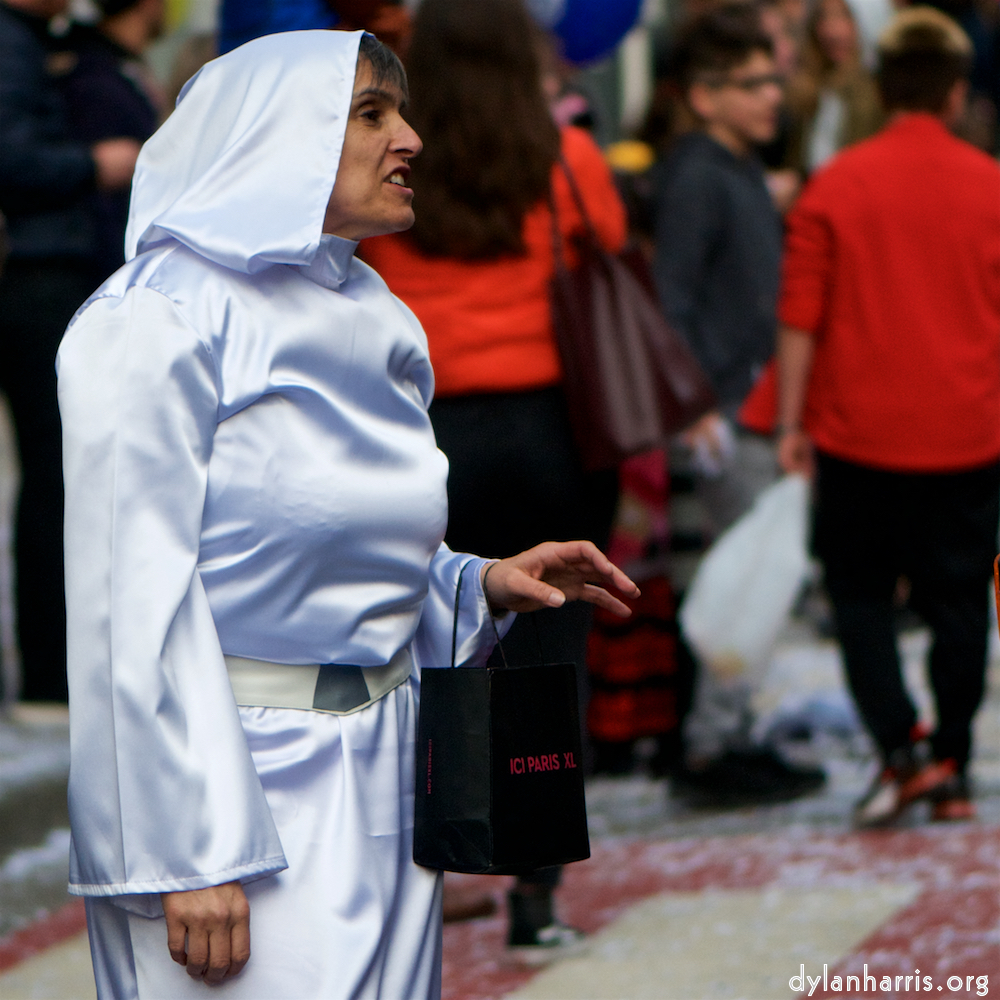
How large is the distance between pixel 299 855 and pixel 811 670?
4.75 meters

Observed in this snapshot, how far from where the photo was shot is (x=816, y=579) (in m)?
7.61

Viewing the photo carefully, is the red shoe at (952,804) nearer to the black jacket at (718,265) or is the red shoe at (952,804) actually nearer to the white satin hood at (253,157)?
the black jacket at (718,265)

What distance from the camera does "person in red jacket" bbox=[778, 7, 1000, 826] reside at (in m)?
4.59

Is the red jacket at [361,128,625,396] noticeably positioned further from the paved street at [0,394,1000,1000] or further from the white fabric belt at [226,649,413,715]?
the white fabric belt at [226,649,413,715]

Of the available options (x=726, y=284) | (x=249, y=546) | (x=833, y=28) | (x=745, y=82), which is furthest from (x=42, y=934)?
(x=833, y=28)

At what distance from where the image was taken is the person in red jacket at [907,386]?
4.59 meters

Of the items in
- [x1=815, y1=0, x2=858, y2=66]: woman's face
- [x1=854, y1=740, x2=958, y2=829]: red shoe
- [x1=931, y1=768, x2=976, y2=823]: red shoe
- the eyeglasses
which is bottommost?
[x1=931, y1=768, x2=976, y2=823]: red shoe

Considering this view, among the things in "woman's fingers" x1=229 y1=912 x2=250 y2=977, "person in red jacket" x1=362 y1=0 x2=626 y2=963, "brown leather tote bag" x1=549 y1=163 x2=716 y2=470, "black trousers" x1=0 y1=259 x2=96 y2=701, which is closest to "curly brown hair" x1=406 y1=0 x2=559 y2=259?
"person in red jacket" x1=362 y1=0 x2=626 y2=963

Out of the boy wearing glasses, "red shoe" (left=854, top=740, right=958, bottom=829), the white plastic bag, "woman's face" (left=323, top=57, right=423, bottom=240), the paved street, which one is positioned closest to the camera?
"woman's face" (left=323, top=57, right=423, bottom=240)

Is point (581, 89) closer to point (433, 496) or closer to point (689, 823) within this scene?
point (689, 823)

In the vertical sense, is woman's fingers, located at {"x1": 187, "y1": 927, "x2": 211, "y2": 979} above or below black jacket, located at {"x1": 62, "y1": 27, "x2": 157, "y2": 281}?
below

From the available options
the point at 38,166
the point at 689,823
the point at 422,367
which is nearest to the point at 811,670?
the point at 689,823

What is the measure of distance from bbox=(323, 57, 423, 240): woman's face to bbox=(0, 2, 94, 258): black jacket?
9.64 feet

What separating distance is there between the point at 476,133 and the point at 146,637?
2.02 meters
